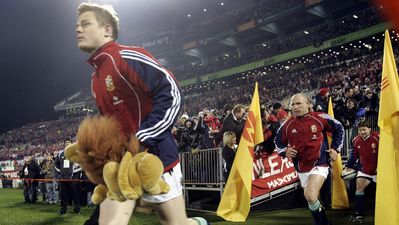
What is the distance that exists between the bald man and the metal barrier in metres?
3.19

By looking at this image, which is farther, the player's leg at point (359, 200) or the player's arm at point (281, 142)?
the player's leg at point (359, 200)

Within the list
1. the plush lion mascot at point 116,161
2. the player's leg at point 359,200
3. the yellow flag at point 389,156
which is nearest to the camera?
the plush lion mascot at point 116,161

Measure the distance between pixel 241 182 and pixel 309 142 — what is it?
82.3 inches

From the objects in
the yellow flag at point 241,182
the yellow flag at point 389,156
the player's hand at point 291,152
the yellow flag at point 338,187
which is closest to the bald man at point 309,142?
the player's hand at point 291,152

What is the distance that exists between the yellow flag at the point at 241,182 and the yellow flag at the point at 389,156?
2946 mm

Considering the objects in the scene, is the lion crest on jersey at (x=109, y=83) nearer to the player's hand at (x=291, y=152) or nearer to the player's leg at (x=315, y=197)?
the player's leg at (x=315, y=197)

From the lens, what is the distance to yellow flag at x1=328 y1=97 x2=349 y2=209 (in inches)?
325

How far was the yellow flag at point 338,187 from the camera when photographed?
8250mm

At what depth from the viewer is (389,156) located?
443cm

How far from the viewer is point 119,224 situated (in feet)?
7.70

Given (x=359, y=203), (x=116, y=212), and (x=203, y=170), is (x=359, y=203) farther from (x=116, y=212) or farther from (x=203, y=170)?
(x=116, y=212)

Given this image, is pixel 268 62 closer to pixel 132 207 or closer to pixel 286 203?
pixel 286 203

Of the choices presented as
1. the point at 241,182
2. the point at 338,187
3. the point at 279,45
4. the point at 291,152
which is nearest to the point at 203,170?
the point at 241,182

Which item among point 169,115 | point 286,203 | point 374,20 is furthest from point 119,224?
point 374,20
